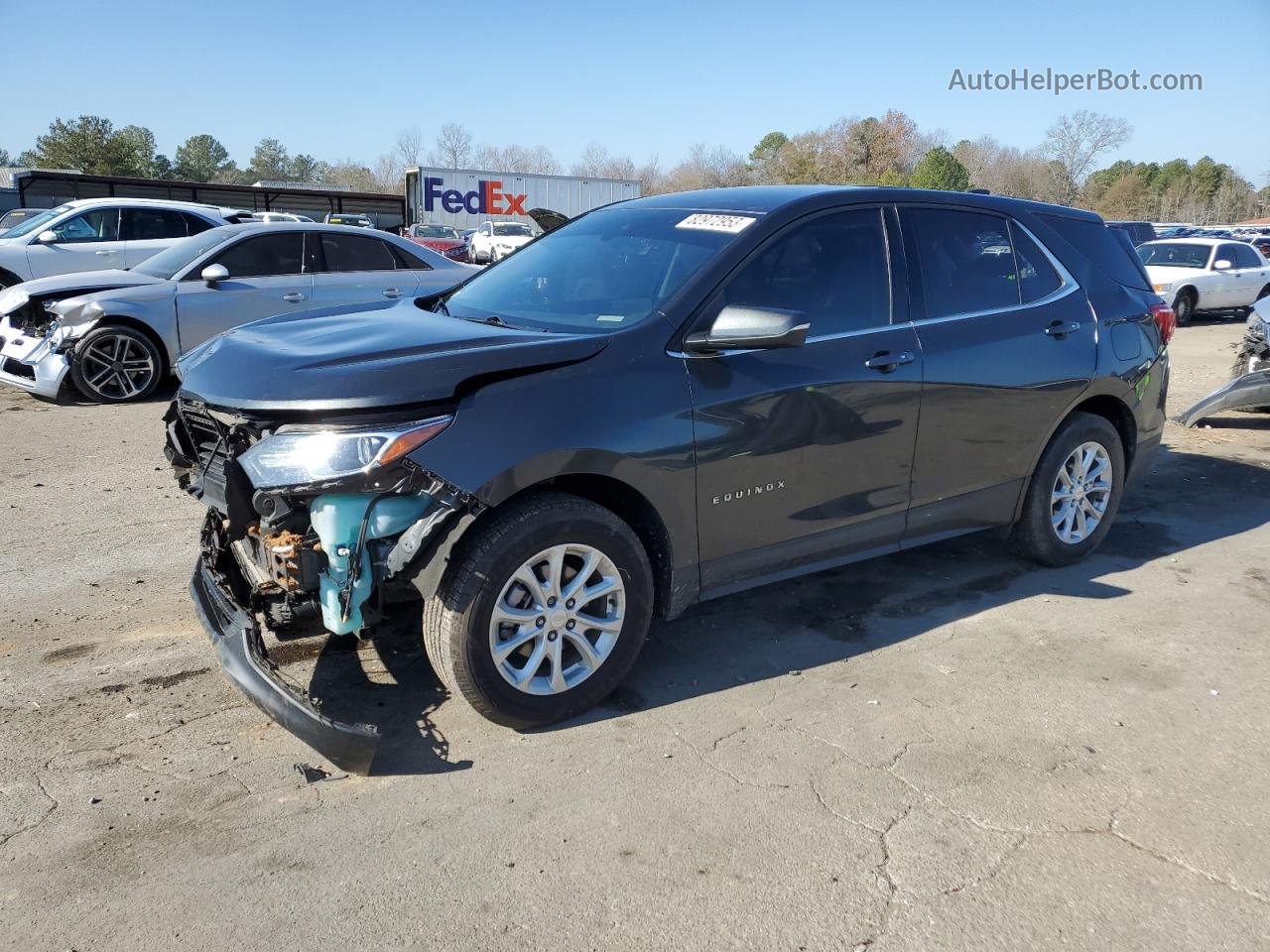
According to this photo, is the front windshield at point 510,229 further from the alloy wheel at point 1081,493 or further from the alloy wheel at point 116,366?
the alloy wheel at point 1081,493

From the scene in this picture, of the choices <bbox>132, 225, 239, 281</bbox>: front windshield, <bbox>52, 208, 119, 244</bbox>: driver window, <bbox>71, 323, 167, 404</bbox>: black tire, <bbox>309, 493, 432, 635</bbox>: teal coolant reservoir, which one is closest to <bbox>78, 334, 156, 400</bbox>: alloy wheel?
<bbox>71, 323, 167, 404</bbox>: black tire

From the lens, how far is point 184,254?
9.65 metres

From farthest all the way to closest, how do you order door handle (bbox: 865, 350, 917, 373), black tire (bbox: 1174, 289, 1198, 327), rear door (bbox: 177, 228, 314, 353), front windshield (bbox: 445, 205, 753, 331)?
black tire (bbox: 1174, 289, 1198, 327) → rear door (bbox: 177, 228, 314, 353) → door handle (bbox: 865, 350, 917, 373) → front windshield (bbox: 445, 205, 753, 331)

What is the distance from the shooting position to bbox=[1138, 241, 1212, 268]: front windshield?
2005 centimetres

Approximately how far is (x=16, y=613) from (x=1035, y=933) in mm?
4246

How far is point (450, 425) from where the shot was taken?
316cm

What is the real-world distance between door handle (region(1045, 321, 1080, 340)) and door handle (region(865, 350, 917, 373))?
111 centimetres

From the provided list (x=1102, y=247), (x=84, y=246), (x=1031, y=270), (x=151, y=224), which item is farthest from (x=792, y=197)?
(x=84, y=246)

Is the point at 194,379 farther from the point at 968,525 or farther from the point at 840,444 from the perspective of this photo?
the point at 968,525

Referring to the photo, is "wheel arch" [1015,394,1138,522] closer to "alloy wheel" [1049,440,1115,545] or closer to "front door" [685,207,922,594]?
"alloy wheel" [1049,440,1115,545]

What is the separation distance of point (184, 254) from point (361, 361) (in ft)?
24.7

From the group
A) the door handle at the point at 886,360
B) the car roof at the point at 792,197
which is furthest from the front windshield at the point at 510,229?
the door handle at the point at 886,360

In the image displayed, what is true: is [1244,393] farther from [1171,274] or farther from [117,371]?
[1171,274]

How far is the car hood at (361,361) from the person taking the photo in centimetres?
312
